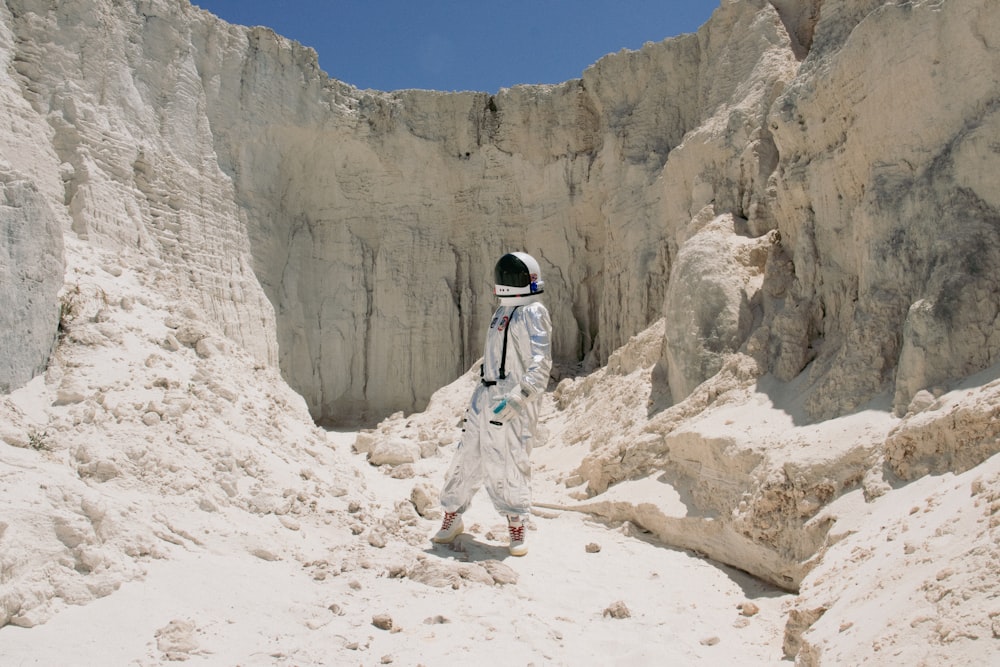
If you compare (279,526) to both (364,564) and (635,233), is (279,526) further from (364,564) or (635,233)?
(635,233)

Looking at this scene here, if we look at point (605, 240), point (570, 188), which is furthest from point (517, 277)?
point (570, 188)

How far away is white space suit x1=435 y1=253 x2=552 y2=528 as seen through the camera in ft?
18.9

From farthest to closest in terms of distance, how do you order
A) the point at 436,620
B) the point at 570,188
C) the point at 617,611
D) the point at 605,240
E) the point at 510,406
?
the point at 570,188 < the point at 605,240 < the point at 510,406 < the point at 617,611 < the point at 436,620

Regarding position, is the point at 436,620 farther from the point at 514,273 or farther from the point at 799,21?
the point at 799,21

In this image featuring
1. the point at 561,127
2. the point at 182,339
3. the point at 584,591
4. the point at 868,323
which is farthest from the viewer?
the point at 561,127

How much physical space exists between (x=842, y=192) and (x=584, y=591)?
467 cm

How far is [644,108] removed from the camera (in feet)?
46.7

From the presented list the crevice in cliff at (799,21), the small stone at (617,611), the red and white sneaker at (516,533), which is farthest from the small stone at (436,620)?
the crevice in cliff at (799,21)

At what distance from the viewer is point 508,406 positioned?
→ 225 inches

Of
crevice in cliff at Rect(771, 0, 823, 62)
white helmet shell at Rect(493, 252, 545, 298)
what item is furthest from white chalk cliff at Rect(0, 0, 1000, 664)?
white helmet shell at Rect(493, 252, 545, 298)

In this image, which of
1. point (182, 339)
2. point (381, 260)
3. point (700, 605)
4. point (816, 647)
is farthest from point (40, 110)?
point (816, 647)

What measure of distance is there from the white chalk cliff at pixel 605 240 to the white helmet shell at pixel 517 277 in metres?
2.06

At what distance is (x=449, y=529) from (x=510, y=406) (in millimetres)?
1104

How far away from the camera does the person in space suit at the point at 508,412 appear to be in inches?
227
